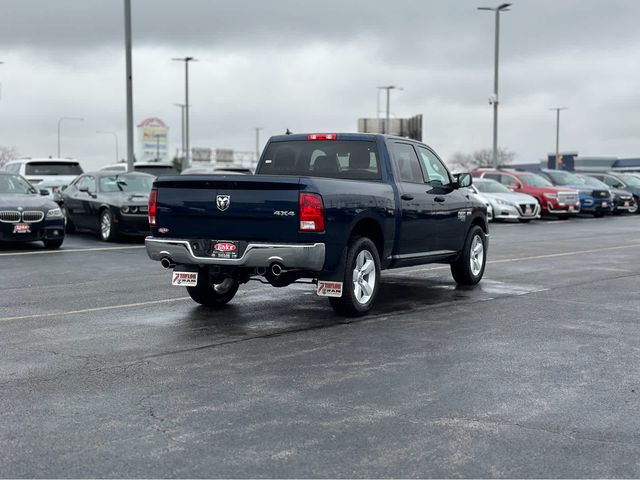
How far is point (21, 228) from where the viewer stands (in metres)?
18.0

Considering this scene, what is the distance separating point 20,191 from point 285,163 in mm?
9431

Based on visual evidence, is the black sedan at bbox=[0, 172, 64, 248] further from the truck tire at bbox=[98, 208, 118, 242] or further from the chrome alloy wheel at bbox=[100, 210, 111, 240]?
the chrome alloy wheel at bbox=[100, 210, 111, 240]

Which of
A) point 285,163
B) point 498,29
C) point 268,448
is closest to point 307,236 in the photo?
point 285,163

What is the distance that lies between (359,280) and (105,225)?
11.7 meters

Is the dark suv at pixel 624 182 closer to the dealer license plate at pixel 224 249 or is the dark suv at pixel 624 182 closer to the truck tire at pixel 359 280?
the truck tire at pixel 359 280

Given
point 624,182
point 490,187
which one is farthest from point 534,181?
point 624,182

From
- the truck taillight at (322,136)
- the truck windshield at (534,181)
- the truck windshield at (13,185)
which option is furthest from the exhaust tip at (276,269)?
the truck windshield at (534,181)

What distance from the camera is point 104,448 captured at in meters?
5.26

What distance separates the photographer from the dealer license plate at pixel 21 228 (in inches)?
707

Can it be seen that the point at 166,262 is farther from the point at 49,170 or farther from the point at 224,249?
the point at 49,170

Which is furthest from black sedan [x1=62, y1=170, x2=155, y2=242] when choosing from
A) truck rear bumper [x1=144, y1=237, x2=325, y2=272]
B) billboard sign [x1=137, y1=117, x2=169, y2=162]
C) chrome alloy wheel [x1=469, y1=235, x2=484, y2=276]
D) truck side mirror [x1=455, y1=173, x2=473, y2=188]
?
billboard sign [x1=137, y1=117, x2=169, y2=162]

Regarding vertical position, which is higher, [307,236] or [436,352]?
[307,236]

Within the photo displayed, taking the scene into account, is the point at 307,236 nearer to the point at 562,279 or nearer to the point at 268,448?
the point at 268,448

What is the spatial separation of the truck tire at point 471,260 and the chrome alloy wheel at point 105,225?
965 centimetres
